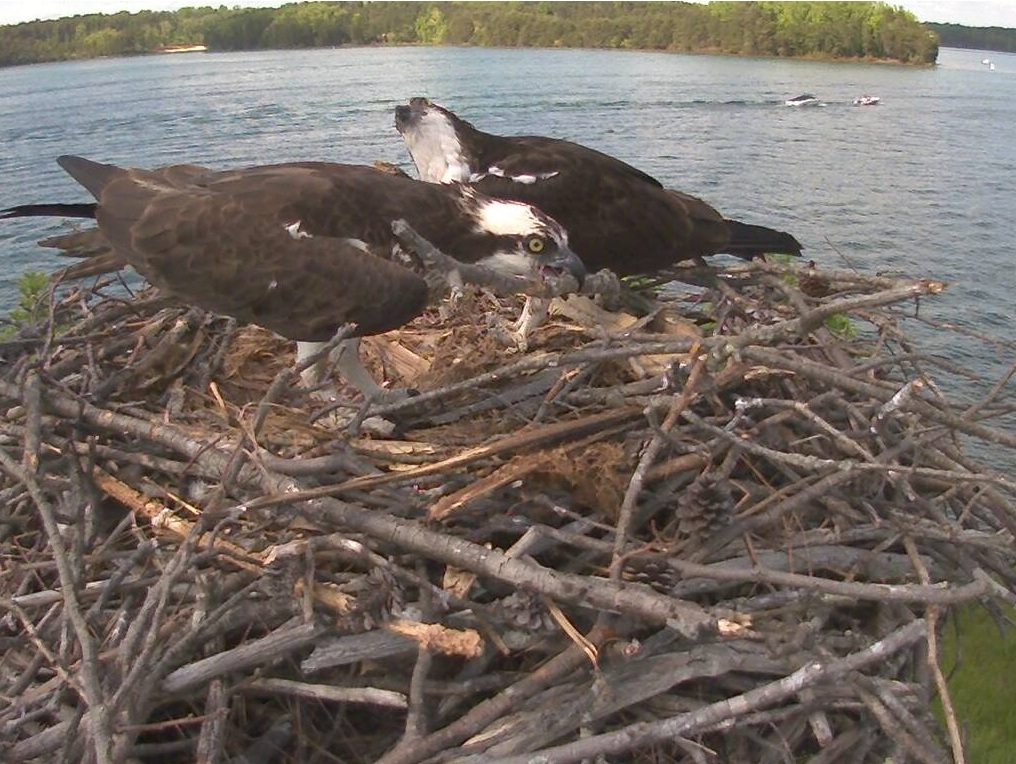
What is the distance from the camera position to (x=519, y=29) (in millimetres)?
65562

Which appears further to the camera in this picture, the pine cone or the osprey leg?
the osprey leg

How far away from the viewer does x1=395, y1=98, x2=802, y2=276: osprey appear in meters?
4.84

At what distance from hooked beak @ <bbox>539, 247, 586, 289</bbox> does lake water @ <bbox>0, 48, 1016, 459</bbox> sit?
6.29 ft

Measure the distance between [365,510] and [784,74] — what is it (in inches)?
1842

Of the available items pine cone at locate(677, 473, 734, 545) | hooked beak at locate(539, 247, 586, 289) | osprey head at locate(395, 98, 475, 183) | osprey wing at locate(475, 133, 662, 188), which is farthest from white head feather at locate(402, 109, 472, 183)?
pine cone at locate(677, 473, 734, 545)

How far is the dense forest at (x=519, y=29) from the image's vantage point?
5394cm

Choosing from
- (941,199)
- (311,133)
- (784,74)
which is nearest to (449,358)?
(941,199)

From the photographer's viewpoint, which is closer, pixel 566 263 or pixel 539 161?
pixel 566 263

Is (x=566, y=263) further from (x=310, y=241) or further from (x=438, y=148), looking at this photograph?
(x=438, y=148)

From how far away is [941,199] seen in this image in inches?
793

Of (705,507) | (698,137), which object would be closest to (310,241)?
(705,507)

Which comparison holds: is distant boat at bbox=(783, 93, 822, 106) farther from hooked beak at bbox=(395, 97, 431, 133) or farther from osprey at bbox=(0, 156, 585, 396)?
osprey at bbox=(0, 156, 585, 396)

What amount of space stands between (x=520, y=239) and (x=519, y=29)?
216ft

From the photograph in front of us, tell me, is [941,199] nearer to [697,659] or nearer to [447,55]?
[697,659]
